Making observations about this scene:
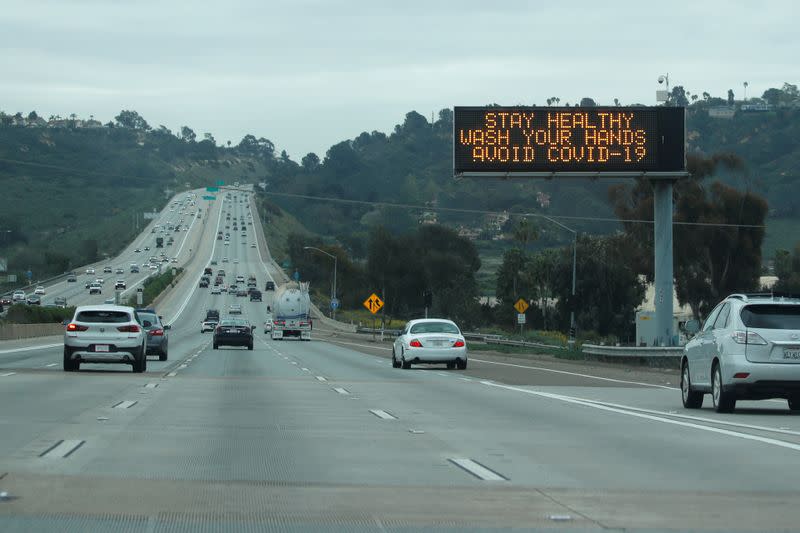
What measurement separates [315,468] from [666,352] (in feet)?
101

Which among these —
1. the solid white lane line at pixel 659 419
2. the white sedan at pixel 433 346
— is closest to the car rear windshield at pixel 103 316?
the white sedan at pixel 433 346

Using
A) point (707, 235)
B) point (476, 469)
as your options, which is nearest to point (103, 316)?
point (476, 469)

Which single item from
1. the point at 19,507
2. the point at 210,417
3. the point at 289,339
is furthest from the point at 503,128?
the point at 289,339

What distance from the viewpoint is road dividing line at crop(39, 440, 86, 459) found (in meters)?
13.0

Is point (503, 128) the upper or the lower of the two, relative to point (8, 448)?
upper

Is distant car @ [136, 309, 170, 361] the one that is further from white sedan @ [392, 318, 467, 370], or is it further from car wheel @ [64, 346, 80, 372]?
car wheel @ [64, 346, 80, 372]

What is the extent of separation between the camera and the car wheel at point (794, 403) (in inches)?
805

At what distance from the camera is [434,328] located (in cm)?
3856

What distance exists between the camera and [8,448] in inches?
532

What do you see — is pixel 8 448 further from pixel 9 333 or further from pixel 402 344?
pixel 9 333

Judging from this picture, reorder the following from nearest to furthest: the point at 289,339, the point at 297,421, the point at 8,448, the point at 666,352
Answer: the point at 8,448 → the point at 297,421 → the point at 666,352 → the point at 289,339

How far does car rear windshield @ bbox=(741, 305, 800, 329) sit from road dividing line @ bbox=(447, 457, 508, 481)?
809cm

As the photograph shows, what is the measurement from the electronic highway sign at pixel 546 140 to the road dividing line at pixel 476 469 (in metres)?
31.4

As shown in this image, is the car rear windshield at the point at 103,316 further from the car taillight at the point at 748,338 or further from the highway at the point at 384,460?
the car taillight at the point at 748,338
